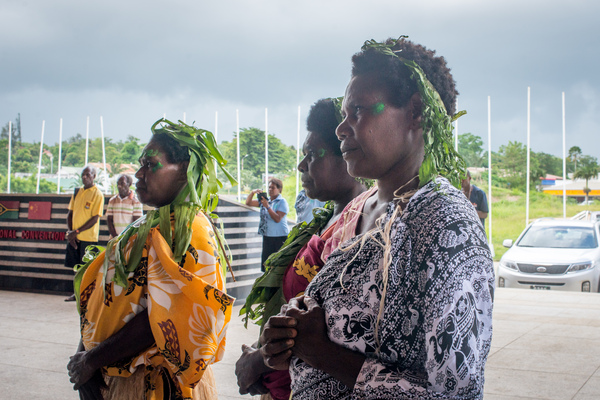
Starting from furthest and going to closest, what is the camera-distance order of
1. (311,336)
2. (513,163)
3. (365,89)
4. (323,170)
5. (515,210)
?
(513,163)
(515,210)
(323,170)
(365,89)
(311,336)

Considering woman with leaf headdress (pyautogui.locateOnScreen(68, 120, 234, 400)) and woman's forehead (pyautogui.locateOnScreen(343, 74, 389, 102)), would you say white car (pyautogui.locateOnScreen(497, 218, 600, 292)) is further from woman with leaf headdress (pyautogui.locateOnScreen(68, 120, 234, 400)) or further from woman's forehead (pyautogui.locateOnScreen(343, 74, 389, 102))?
woman's forehead (pyautogui.locateOnScreen(343, 74, 389, 102))

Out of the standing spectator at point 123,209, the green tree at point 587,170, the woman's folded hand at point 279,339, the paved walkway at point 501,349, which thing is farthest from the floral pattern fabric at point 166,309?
the green tree at point 587,170

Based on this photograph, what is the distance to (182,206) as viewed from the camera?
2301 millimetres

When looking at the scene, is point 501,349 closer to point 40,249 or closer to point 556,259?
point 556,259

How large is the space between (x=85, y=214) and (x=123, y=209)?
1.81ft

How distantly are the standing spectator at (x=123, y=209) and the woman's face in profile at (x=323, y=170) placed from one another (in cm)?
660

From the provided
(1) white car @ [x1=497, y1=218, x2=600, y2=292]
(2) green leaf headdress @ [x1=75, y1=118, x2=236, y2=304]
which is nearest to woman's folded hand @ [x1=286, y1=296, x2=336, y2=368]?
(2) green leaf headdress @ [x1=75, y1=118, x2=236, y2=304]

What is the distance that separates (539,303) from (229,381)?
19.5 feet

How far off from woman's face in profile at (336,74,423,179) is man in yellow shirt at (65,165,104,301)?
7.51m

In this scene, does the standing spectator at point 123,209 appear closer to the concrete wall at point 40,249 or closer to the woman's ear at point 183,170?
the concrete wall at point 40,249

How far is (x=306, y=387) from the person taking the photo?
1.31 meters

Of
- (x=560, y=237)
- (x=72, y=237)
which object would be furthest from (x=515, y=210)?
(x=72, y=237)

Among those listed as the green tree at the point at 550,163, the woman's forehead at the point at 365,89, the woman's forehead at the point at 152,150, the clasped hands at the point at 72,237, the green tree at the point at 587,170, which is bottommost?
the clasped hands at the point at 72,237

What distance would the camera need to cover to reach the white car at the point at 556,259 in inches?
385
